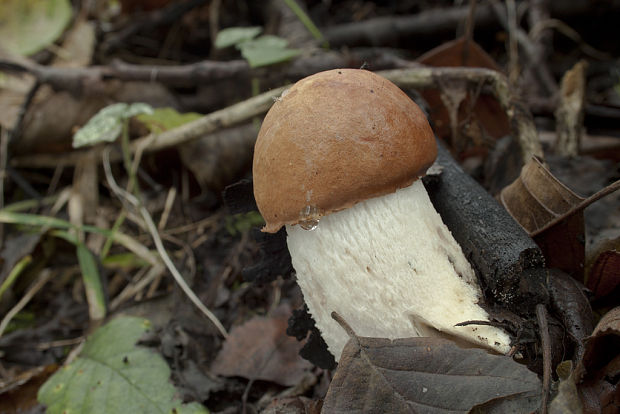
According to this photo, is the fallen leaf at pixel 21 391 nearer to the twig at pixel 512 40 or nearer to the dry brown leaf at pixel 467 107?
the dry brown leaf at pixel 467 107

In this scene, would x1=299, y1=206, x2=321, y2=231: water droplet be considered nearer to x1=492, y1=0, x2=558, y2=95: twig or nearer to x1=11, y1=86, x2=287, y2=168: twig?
x1=11, y1=86, x2=287, y2=168: twig

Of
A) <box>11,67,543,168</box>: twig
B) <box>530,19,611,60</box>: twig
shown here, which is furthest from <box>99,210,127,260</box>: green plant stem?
<box>530,19,611,60</box>: twig

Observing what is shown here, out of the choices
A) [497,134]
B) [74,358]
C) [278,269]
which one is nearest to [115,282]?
[74,358]

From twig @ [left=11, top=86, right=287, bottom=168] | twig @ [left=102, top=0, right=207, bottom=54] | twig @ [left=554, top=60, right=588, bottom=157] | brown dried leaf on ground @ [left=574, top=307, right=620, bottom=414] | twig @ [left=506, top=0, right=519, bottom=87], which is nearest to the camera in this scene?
brown dried leaf on ground @ [left=574, top=307, right=620, bottom=414]

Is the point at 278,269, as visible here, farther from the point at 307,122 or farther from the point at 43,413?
the point at 43,413

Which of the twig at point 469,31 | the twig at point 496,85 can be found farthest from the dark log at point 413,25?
the twig at point 496,85

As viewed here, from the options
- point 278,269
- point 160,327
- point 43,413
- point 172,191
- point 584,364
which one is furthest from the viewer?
point 172,191

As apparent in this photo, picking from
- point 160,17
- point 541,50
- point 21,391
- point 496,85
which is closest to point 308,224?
point 496,85
